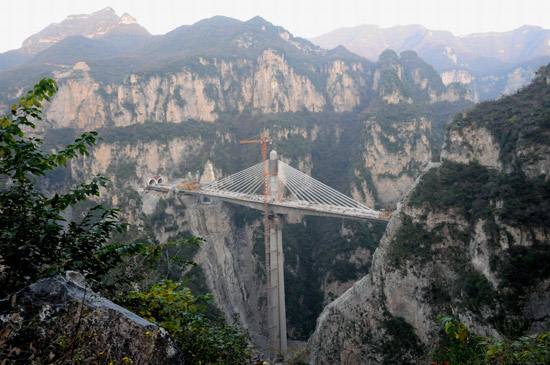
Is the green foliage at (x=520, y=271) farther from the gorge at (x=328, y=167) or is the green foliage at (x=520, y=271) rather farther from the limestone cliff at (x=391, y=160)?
the limestone cliff at (x=391, y=160)

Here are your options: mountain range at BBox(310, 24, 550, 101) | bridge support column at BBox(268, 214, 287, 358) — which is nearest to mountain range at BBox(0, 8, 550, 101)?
mountain range at BBox(310, 24, 550, 101)

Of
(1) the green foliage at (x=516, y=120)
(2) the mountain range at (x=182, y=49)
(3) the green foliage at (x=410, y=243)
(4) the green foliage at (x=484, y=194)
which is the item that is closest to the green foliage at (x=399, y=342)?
(3) the green foliage at (x=410, y=243)

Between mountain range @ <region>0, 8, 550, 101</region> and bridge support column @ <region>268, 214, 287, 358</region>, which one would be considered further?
mountain range @ <region>0, 8, 550, 101</region>

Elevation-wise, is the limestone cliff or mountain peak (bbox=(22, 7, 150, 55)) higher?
mountain peak (bbox=(22, 7, 150, 55))

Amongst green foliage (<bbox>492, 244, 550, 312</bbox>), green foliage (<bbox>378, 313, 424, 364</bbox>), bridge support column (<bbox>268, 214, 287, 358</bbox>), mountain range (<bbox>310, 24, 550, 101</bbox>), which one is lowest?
bridge support column (<bbox>268, 214, 287, 358</bbox>)

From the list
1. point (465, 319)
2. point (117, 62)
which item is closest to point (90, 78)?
point (117, 62)

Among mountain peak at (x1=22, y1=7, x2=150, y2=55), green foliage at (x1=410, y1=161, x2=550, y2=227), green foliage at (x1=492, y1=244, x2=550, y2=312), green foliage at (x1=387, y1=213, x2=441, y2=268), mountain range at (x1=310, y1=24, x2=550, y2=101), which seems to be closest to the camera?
green foliage at (x1=492, y1=244, x2=550, y2=312)

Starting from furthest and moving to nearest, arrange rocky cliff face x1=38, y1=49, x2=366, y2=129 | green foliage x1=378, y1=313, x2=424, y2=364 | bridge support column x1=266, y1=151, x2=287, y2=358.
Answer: rocky cliff face x1=38, y1=49, x2=366, y2=129 < bridge support column x1=266, y1=151, x2=287, y2=358 < green foliage x1=378, y1=313, x2=424, y2=364

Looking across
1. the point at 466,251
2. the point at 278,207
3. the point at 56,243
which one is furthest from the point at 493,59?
the point at 56,243

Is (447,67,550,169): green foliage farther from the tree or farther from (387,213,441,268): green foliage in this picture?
the tree
